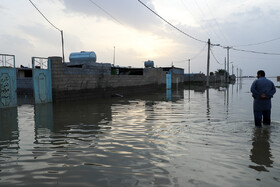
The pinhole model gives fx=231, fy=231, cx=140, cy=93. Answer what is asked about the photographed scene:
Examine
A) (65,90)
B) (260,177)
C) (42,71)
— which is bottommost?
(260,177)

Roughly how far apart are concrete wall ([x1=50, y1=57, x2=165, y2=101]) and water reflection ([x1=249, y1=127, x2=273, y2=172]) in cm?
1157

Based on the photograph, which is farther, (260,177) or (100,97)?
(100,97)

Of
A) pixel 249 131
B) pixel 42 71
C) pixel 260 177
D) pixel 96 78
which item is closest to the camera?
pixel 260 177

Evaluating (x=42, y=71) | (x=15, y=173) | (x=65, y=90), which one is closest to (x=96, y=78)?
(x=65, y=90)

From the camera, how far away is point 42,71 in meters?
13.4

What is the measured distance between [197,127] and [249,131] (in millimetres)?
1471

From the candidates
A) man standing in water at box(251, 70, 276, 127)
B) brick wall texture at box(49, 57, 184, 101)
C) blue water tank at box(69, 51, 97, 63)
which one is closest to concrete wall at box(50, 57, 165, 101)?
brick wall texture at box(49, 57, 184, 101)

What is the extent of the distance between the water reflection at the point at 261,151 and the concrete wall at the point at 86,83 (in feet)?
38.0

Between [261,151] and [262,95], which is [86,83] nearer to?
[262,95]

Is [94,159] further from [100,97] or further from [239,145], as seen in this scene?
[100,97]

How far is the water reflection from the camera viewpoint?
3994 mm

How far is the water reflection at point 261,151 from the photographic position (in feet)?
13.1

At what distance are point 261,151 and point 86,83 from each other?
13990 mm

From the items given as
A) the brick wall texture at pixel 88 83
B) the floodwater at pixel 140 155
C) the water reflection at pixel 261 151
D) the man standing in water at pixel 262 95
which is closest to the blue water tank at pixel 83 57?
the brick wall texture at pixel 88 83
